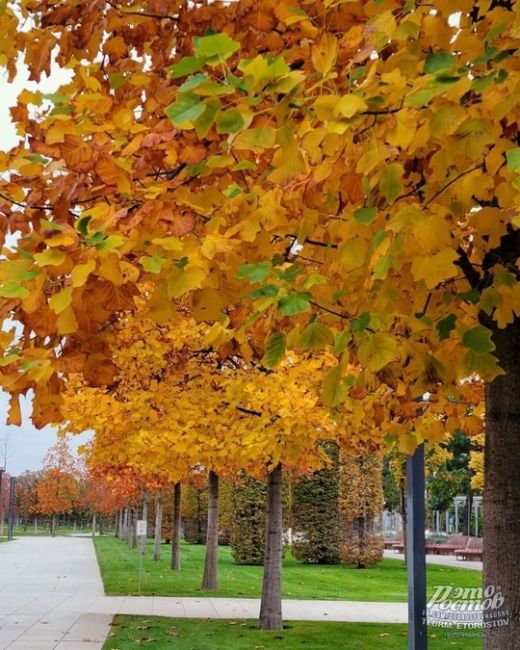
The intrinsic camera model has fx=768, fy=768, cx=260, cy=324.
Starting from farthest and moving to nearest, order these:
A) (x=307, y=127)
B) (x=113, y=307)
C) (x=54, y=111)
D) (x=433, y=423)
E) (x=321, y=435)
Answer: (x=321, y=435) → (x=433, y=423) → (x=54, y=111) → (x=113, y=307) → (x=307, y=127)

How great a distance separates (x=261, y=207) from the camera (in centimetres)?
262

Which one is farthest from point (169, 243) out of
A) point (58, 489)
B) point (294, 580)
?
point (58, 489)

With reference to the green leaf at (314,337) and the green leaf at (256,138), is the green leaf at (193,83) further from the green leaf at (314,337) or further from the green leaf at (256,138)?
the green leaf at (314,337)

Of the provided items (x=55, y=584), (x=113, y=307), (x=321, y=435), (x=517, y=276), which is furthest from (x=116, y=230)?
(x=55, y=584)

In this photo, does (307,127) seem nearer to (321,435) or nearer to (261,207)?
(261,207)

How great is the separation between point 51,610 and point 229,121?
13.4m

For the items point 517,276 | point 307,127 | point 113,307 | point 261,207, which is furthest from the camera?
point 517,276

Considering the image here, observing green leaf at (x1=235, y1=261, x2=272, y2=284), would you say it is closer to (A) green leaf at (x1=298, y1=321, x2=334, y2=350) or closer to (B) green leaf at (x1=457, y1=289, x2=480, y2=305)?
(A) green leaf at (x1=298, y1=321, x2=334, y2=350)

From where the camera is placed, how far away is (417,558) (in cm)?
535

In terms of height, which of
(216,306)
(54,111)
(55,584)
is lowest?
(55,584)

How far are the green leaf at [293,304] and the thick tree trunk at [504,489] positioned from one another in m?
1.88

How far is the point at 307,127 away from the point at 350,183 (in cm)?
50

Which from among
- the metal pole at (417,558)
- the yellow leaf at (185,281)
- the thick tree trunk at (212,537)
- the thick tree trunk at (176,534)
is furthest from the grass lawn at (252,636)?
the thick tree trunk at (176,534)

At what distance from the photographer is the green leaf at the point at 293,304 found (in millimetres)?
2100
